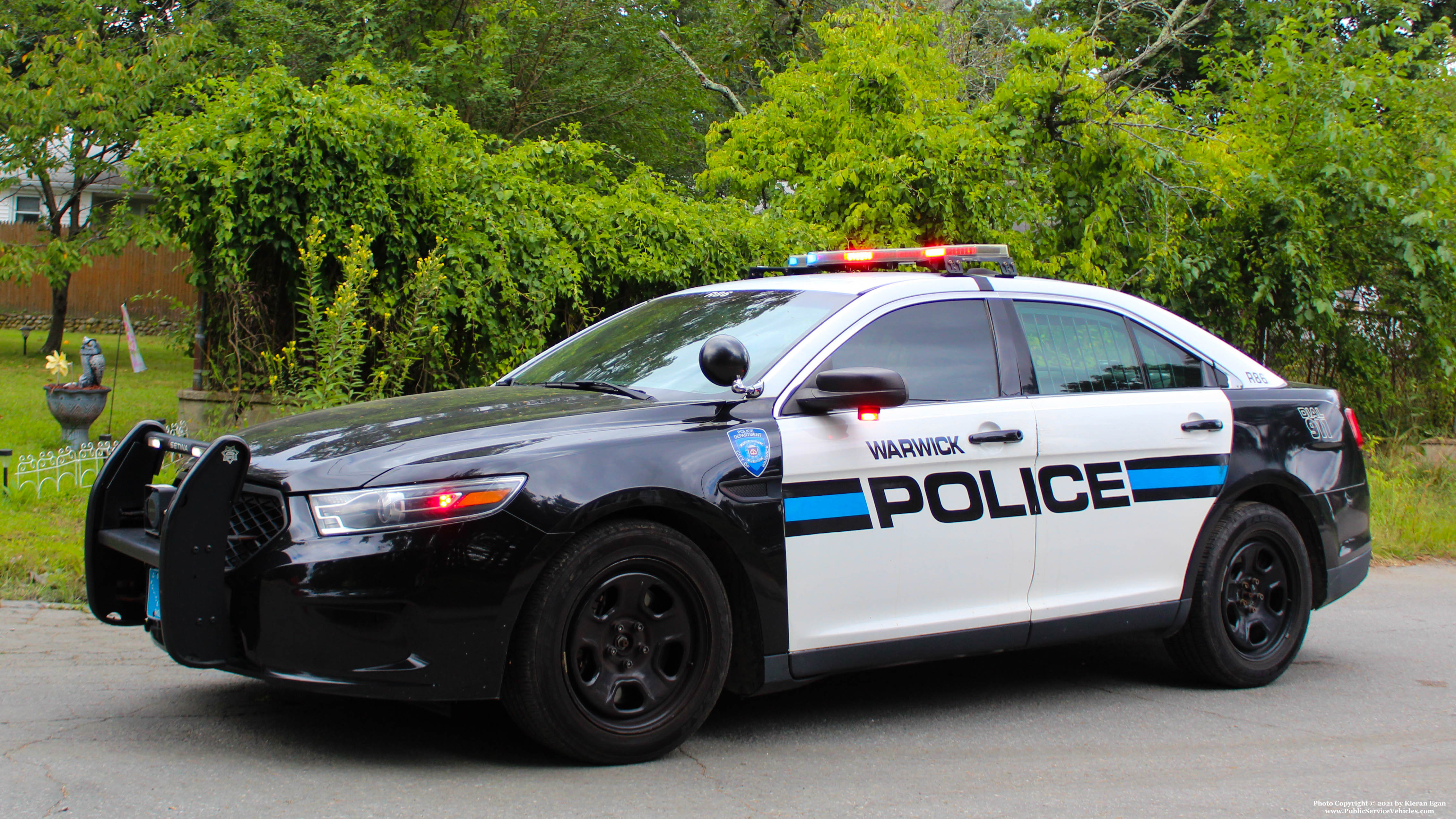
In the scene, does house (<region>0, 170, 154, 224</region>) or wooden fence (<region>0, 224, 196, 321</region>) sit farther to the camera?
wooden fence (<region>0, 224, 196, 321</region>)

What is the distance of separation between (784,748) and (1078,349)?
2.07 meters

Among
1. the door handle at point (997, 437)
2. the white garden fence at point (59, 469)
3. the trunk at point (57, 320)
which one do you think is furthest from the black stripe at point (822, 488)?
the trunk at point (57, 320)

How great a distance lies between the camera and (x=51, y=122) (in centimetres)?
1694

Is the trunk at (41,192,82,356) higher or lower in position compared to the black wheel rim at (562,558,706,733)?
higher

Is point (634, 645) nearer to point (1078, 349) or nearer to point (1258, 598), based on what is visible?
point (1078, 349)

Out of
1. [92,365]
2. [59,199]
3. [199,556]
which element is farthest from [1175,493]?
[59,199]

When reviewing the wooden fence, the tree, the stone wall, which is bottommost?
the stone wall

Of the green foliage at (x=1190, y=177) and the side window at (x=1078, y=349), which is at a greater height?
the green foliage at (x=1190, y=177)

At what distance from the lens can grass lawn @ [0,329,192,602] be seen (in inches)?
243

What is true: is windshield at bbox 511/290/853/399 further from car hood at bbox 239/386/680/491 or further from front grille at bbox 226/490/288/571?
front grille at bbox 226/490/288/571

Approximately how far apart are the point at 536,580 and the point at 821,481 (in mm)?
1077

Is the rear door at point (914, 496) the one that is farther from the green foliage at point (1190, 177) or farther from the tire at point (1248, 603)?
the green foliage at point (1190, 177)

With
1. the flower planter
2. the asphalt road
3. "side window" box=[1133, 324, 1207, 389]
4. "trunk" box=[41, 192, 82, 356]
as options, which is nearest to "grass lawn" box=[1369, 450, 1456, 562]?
the asphalt road

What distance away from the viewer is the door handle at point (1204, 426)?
5191mm
